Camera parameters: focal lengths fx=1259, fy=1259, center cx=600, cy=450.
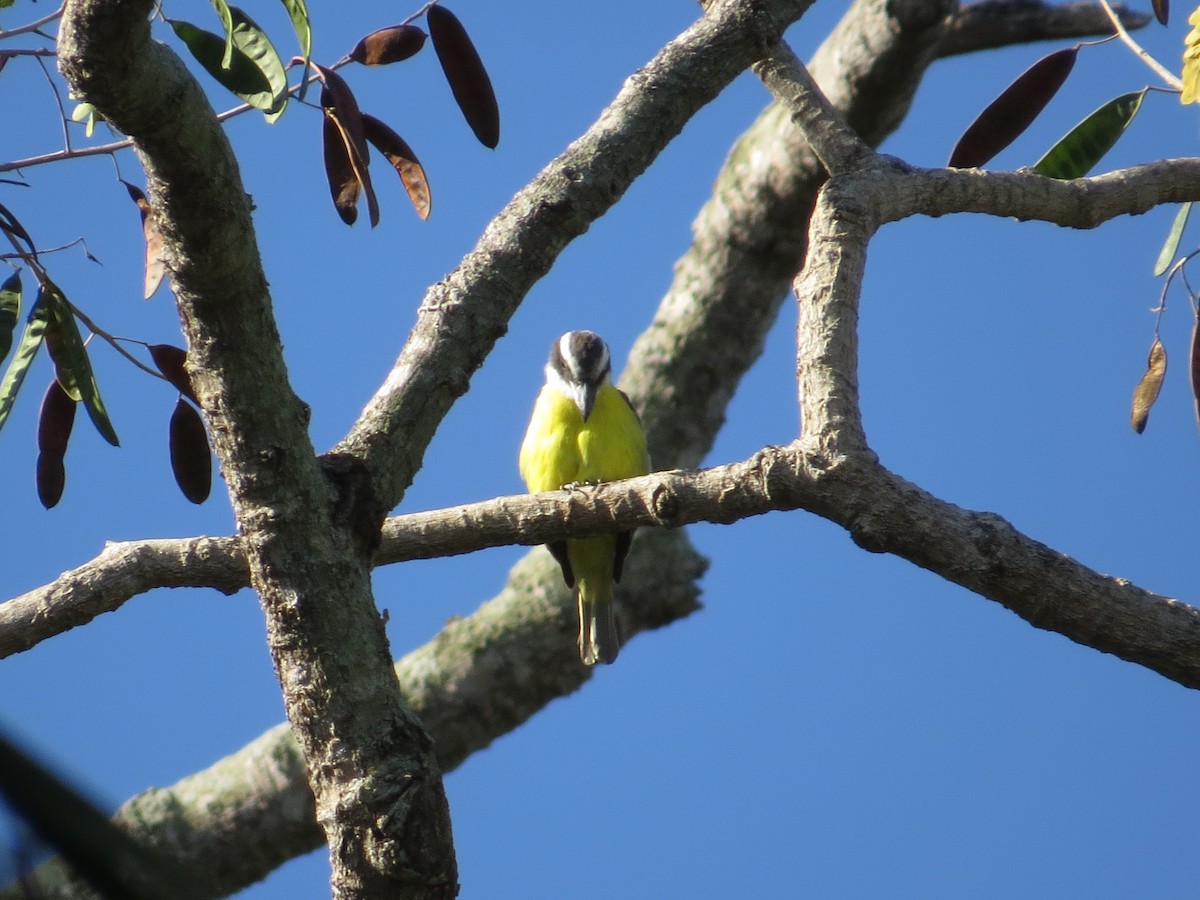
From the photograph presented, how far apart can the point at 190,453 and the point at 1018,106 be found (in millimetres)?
2425

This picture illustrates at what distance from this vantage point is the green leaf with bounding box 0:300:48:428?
→ 3.18m

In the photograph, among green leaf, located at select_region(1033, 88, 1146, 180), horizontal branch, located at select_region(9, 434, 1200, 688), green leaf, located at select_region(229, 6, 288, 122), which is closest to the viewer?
horizontal branch, located at select_region(9, 434, 1200, 688)

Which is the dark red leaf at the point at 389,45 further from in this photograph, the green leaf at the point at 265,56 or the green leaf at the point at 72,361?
the green leaf at the point at 72,361

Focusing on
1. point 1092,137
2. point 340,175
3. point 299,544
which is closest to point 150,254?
point 340,175

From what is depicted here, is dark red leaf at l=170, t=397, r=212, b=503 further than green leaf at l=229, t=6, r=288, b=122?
Yes

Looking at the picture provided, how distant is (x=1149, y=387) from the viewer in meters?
3.60

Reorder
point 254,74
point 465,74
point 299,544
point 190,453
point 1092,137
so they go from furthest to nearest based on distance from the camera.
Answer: point 1092,137 < point 190,453 < point 465,74 < point 254,74 < point 299,544

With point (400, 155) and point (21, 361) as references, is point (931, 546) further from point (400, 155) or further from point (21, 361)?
point (21, 361)

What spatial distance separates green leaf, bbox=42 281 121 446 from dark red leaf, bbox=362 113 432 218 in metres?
0.85

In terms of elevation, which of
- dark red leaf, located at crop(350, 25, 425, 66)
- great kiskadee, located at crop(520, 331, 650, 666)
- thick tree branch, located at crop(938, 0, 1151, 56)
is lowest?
→ dark red leaf, located at crop(350, 25, 425, 66)

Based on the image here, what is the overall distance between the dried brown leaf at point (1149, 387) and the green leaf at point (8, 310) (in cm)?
307

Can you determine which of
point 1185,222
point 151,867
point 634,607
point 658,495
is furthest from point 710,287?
point 151,867

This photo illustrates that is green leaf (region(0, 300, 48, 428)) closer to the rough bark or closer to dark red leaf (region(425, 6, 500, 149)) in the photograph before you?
the rough bark

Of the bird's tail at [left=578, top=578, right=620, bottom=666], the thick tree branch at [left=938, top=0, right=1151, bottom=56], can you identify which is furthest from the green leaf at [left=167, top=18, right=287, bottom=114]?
the thick tree branch at [left=938, top=0, right=1151, bottom=56]
